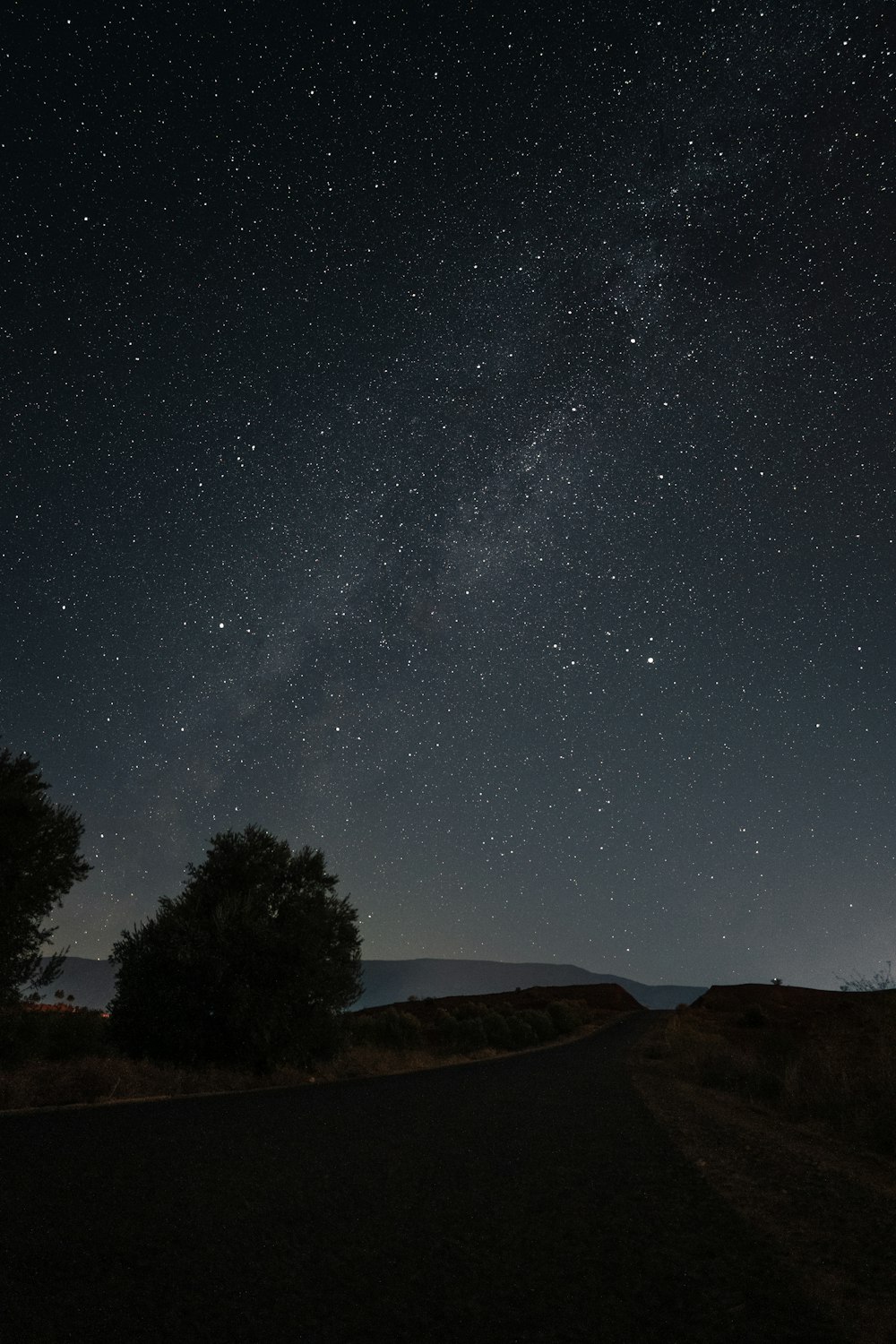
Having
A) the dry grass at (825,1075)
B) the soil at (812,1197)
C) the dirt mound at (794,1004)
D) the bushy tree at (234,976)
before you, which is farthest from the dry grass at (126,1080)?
the dirt mound at (794,1004)

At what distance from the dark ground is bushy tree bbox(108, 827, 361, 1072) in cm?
745

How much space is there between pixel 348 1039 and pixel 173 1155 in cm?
1311

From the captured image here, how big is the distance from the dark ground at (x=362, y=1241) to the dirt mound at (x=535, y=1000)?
167 ft

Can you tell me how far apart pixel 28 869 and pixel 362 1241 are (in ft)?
41.8

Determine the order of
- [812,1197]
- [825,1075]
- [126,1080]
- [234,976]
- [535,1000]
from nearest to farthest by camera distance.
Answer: [812,1197] < [126,1080] < [825,1075] < [234,976] < [535,1000]

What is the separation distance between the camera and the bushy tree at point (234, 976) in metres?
16.1

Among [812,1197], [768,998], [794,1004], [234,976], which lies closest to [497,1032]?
[234,976]

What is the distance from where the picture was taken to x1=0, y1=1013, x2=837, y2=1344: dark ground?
11.3 ft

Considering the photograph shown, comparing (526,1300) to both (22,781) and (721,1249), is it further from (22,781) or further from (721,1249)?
(22,781)

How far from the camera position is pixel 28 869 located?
1482 centimetres

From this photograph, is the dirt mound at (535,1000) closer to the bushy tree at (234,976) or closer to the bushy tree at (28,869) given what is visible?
the bushy tree at (234,976)

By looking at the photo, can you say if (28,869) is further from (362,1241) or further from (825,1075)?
(825,1075)

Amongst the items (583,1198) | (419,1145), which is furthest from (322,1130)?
(583,1198)

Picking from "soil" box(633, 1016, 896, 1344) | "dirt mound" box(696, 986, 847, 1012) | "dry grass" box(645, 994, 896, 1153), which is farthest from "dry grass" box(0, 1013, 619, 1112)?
"dirt mound" box(696, 986, 847, 1012)
